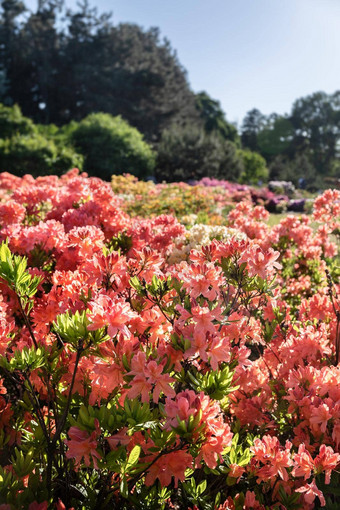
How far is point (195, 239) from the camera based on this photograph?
353 centimetres

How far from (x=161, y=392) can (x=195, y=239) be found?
6.72 ft

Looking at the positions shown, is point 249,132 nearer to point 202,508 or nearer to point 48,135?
point 48,135

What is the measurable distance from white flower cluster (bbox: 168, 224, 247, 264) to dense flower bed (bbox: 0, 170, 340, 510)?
3.48 ft

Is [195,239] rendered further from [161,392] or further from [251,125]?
[251,125]

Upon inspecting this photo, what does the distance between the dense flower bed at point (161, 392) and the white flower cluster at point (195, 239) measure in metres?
1.06

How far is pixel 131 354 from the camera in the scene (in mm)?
1283

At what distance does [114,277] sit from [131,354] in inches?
19.6

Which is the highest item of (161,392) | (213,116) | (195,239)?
(213,116)

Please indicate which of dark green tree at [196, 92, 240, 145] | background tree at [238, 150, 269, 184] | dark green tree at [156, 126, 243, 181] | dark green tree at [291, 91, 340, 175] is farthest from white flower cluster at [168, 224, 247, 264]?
dark green tree at [291, 91, 340, 175]

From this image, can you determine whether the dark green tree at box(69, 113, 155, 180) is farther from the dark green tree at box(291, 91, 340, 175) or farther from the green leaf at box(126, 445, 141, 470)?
the dark green tree at box(291, 91, 340, 175)

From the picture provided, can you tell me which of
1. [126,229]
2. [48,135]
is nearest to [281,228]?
[126,229]

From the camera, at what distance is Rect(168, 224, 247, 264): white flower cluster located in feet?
10.9

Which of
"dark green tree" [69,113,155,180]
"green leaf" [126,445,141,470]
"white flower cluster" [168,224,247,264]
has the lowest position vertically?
"green leaf" [126,445,141,470]

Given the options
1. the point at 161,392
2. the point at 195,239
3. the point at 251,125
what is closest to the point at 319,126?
the point at 251,125
